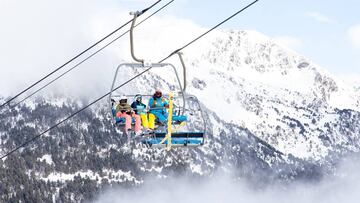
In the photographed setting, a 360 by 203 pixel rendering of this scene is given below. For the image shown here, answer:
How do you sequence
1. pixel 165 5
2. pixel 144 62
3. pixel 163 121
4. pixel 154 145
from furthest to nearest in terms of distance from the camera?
pixel 163 121
pixel 154 145
pixel 144 62
pixel 165 5

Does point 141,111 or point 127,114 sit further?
point 141,111

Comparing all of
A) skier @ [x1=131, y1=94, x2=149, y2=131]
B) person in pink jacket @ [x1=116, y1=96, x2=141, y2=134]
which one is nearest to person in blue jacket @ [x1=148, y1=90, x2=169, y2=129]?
skier @ [x1=131, y1=94, x2=149, y2=131]

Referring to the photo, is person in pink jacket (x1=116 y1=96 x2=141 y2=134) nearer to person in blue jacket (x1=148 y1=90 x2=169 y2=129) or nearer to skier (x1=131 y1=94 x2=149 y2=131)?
skier (x1=131 y1=94 x2=149 y2=131)

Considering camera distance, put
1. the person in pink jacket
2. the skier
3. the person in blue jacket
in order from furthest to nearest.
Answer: the person in blue jacket, the skier, the person in pink jacket

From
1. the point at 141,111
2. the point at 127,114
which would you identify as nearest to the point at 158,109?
the point at 141,111

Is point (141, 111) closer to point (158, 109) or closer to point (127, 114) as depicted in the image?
point (127, 114)

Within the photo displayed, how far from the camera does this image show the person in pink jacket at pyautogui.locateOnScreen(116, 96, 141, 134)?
28.8 m

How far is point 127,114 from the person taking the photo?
29391mm

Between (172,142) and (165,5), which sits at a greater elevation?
A: (165,5)

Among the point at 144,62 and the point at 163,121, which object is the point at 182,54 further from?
the point at 163,121

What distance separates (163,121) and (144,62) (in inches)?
239

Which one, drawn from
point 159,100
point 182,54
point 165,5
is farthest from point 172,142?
point 165,5

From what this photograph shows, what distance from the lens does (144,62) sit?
76.9ft

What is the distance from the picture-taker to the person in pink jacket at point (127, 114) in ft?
94.5
